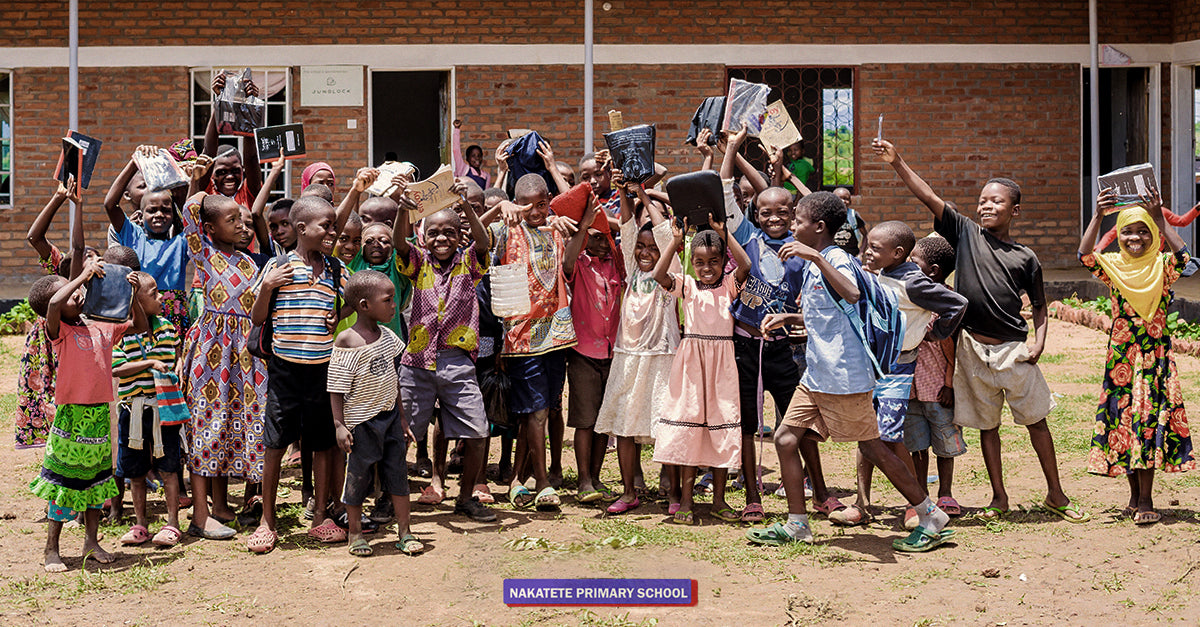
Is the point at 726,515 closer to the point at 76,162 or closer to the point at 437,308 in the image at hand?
the point at 437,308

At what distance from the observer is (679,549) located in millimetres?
5109

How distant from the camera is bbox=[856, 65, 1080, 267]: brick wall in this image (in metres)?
13.9

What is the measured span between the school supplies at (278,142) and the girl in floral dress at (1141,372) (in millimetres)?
3945

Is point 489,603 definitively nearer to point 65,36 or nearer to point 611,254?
point 611,254

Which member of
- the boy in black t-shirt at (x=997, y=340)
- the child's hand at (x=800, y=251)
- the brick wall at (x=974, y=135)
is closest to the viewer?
the child's hand at (x=800, y=251)

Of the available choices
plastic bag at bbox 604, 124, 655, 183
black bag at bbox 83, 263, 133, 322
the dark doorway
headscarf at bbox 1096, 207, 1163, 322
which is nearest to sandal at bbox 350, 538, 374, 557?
black bag at bbox 83, 263, 133, 322

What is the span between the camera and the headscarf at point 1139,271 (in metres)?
5.50

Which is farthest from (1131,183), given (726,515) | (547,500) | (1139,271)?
(547,500)

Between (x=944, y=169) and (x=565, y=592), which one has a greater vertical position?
(x=944, y=169)

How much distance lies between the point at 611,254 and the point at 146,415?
92.7 inches

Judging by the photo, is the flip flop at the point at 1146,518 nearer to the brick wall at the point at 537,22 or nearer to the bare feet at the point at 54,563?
the bare feet at the point at 54,563

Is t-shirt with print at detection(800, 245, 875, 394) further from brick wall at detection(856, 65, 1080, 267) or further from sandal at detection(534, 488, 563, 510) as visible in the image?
brick wall at detection(856, 65, 1080, 267)

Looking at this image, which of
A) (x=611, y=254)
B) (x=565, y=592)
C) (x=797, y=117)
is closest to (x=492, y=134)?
(x=797, y=117)

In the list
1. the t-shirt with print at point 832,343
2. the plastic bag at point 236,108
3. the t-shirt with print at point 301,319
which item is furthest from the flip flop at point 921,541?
the plastic bag at point 236,108
